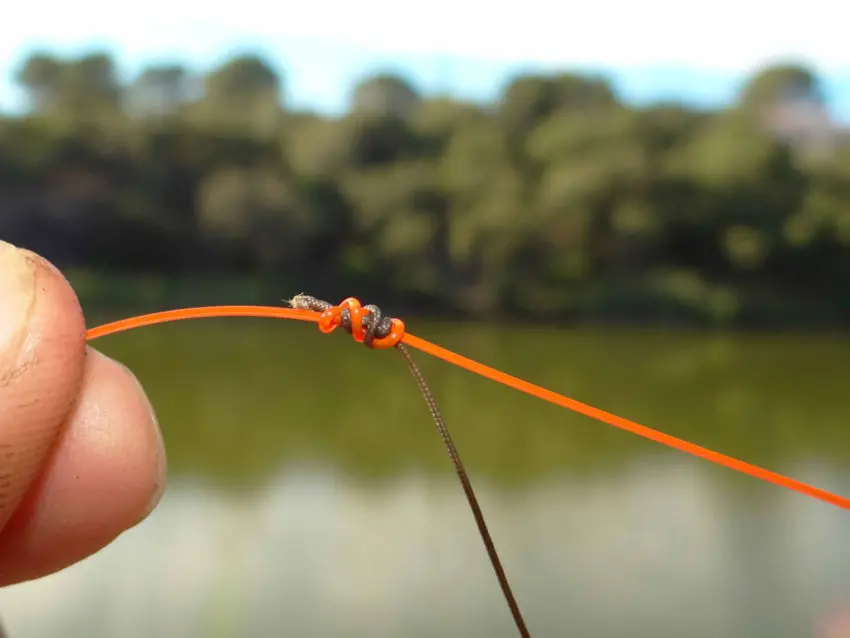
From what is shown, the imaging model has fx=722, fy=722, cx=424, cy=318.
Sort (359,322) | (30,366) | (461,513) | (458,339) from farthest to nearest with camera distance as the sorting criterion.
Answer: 1. (458,339)
2. (461,513)
3. (359,322)
4. (30,366)

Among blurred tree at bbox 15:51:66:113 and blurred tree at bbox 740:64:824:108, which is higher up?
blurred tree at bbox 740:64:824:108

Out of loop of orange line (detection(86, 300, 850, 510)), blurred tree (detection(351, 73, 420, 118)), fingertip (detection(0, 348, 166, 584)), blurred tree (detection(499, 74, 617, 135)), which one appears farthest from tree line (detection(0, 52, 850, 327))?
fingertip (detection(0, 348, 166, 584))

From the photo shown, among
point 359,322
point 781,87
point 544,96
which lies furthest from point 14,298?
point 781,87

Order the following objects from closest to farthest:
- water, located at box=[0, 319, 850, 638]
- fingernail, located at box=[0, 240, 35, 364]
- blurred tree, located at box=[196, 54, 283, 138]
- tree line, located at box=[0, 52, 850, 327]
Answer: fingernail, located at box=[0, 240, 35, 364] → water, located at box=[0, 319, 850, 638] → tree line, located at box=[0, 52, 850, 327] → blurred tree, located at box=[196, 54, 283, 138]

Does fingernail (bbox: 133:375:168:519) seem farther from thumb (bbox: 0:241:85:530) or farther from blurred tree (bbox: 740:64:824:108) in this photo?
blurred tree (bbox: 740:64:824:108)

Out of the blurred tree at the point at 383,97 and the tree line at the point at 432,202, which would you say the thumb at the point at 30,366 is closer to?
the tree line at the point at 432,202

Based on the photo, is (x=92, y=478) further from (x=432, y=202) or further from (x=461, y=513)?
(x=432, y=202)

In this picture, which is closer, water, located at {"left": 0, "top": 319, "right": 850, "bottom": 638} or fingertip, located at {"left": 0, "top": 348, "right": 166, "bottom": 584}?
fingertip, located at {"left": 0, "top": 348, "right": 166, "bottom": 584}

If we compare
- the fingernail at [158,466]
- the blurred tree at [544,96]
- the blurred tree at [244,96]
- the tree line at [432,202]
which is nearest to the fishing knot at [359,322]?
the fingernail at [158,466]
